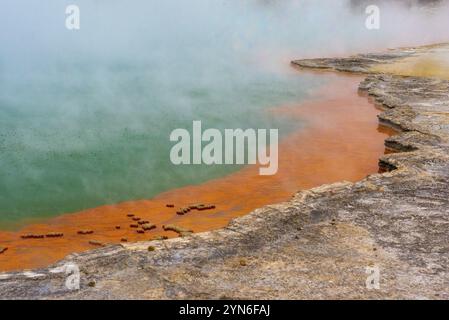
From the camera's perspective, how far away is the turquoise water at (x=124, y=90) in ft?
55.3

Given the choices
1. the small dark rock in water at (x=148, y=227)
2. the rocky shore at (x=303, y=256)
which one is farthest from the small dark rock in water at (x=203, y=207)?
the rocky shore at (x=303, y=256)

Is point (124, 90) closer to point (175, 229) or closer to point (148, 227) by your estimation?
point (148, 227)

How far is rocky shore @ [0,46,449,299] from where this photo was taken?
30.5 feet

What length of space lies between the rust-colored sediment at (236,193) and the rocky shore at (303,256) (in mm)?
2026

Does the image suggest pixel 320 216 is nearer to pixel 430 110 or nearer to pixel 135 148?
pixel 135 148

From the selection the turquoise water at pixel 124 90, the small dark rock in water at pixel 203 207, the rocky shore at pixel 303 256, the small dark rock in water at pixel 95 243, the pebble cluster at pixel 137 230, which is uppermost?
the turquoise water at pixel 124 90

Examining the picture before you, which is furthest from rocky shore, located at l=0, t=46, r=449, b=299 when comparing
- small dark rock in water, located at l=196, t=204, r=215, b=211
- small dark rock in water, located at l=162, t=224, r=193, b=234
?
small dark rock in water, located at l=196, t=204, r=215, b=211

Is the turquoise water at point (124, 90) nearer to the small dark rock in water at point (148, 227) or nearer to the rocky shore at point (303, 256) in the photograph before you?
the small dark rock in water at point (148, 227)

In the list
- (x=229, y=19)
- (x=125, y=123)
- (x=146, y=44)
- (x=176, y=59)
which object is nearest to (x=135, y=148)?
(x=125, y=123)

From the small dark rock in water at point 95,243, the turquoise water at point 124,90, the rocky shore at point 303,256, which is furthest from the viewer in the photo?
the turquoise water at point 124,90

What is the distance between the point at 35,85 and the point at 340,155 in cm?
1653

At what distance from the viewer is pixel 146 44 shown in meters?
44.4

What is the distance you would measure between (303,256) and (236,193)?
570 centimetres

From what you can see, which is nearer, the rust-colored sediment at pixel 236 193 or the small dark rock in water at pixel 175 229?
the rust-colored sediment at pixel 236 193
